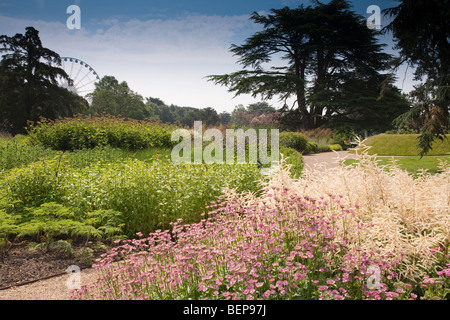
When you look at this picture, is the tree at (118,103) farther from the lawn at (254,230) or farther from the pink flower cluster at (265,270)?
the pink flower cluster at (265,270)

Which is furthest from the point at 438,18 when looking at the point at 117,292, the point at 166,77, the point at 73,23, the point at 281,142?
the point at 281,142

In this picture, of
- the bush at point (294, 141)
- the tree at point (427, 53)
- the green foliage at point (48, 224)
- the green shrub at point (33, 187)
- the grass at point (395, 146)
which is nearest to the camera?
the green foliage at point (48, 224)

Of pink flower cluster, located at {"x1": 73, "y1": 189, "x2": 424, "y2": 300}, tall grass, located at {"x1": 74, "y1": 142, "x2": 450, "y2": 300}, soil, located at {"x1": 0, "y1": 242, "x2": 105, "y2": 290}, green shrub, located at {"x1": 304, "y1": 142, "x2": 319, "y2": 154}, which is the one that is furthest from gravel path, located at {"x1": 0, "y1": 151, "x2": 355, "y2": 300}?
green shrub, located at {"x1": 304, "y1": 142, "x2": 319, "y2": 154}

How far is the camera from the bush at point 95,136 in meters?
10.8

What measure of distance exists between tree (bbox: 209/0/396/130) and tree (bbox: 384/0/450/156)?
6637 millimetres

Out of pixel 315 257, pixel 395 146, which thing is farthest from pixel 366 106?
pixel 315 257

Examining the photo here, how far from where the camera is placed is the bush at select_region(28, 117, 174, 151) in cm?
1080

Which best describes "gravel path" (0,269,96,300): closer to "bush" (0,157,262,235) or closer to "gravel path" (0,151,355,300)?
"gravel path" (0,151,355,300)

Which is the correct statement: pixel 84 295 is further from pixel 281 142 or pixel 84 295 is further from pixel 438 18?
pixel 281 142

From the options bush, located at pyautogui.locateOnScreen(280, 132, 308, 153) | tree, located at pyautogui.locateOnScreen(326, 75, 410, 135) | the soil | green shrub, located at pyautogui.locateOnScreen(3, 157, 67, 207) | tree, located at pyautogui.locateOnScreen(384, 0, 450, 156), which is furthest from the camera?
tree, located at pyautogui.locateOnScreen(326, 75, 410, 135)

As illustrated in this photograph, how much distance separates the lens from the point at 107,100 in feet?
125

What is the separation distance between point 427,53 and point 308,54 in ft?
39.3

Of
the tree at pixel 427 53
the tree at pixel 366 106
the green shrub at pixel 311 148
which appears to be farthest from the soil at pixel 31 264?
the tree at pixel 366 106

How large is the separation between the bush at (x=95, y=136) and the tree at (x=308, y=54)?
22.2 ft
